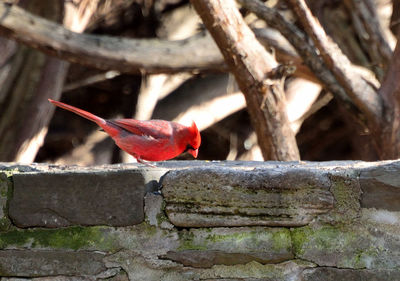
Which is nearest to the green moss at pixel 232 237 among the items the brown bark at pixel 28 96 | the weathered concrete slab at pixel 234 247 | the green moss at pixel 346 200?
the weathered concrete slab at pixel 234 247

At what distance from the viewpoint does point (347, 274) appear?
187cm

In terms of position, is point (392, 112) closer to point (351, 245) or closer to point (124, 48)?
point (124, 48)

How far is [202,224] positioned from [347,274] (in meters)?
0.42

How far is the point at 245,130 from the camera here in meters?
7.89

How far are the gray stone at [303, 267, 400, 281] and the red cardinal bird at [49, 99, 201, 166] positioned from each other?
3.13ft

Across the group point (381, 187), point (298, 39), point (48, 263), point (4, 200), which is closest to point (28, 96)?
point (298, 39)

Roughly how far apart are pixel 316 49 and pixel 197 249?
3.26 metres

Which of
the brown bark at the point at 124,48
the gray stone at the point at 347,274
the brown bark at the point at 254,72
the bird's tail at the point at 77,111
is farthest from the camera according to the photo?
the brown bark at the point at 124,48

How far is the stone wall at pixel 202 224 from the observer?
6.21 ft

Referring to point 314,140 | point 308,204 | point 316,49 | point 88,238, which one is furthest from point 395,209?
point 314,140

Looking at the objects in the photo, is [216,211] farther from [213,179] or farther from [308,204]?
[308,204]

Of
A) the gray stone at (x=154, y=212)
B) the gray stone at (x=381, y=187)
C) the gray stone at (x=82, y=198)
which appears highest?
the gray stone at (x=82, y=198)

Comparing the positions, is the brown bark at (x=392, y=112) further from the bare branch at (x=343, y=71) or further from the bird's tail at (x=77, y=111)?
the bird's tail at (x=77, y=111)

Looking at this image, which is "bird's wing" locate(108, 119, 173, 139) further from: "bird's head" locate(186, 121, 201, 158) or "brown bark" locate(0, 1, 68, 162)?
"brown bark" locate(0, 1, 68, 162)
